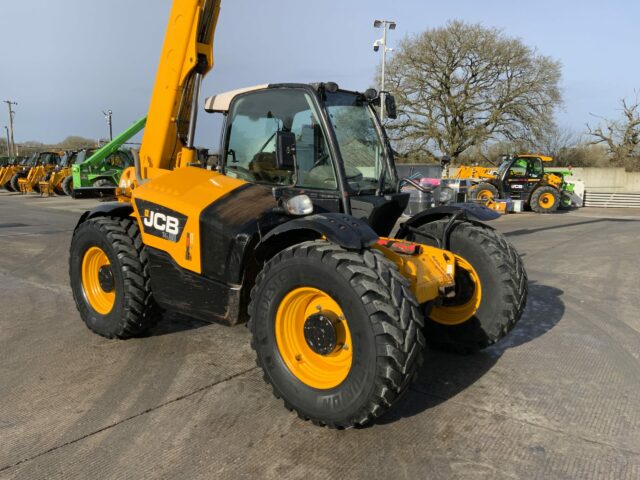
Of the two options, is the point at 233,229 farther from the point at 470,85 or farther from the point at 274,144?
the point at 470,85

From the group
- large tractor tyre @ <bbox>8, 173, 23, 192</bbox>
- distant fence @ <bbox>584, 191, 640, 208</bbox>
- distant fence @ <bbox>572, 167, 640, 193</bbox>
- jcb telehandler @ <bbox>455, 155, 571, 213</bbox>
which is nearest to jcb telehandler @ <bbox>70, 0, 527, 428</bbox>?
jcb telehandler @ <bbox>455, 155, 571, 213</bbox>

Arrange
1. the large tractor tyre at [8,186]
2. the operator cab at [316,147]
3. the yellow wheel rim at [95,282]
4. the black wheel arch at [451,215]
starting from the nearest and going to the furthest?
1. the operator cab at [316,147]
2. the black wheel arch at [451,215]
3. the yellow wheel rim at [95,282]
4. the large tractor tyre at [8,186]

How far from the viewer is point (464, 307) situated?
163 inches

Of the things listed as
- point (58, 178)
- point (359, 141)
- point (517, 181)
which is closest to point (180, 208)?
point (359, 141)

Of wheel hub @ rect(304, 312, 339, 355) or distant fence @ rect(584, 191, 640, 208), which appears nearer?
wheel hub @ rect(304, 312, 339, 355)

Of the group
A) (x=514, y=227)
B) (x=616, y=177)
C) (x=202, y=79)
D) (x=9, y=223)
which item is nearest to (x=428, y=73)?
(x=616, y=177)

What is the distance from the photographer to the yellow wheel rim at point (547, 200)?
19.3 meters

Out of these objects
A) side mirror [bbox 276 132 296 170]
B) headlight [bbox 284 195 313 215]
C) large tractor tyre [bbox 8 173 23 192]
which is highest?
side mirror [bbox 276 132 296 170]

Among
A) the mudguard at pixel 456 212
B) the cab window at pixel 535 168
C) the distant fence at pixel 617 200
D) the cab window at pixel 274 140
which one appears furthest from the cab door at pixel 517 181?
the cab window at pixel 274 140

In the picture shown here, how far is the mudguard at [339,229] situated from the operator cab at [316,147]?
480mm

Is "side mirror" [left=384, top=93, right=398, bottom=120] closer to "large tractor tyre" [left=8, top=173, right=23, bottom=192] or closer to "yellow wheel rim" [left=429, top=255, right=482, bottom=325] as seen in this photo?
"yellow wheel rim" [left=429, top=255, right=482, bottom=325]

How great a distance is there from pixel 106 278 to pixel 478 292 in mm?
3246

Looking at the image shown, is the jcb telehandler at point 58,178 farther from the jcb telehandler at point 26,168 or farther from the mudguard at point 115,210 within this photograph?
the mudguard at point 115,210

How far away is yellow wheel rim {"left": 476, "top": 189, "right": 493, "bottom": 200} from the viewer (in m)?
19.1
